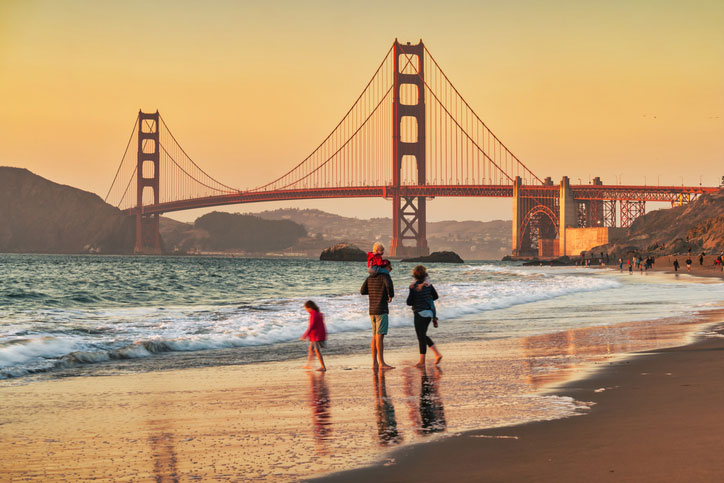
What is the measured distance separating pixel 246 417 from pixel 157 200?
4992 inches

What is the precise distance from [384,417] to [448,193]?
9495 centimetres

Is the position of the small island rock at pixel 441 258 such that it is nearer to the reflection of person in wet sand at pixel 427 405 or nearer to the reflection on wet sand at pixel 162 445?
the reflection of person in wet sand at pixel 427 405

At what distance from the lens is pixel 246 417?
20.2ft

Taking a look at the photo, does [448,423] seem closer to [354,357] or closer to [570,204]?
[354,357]

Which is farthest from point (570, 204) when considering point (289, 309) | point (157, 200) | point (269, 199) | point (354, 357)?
point (354, 357)

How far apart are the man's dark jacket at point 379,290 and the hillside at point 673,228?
71662 mm

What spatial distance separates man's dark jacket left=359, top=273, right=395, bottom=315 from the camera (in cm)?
928

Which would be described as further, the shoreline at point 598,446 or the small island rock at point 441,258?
the small island rock at point 441,258

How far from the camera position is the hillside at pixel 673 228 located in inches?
3088

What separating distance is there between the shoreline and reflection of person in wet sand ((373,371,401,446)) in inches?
11.7

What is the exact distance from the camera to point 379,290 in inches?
367

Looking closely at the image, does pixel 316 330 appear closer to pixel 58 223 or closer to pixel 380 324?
pixel 380 324

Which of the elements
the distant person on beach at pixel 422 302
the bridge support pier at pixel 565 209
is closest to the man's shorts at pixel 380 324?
the distant person on beach at pixel 422 302

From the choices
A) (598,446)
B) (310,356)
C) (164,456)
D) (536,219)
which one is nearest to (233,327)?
(310,356)
